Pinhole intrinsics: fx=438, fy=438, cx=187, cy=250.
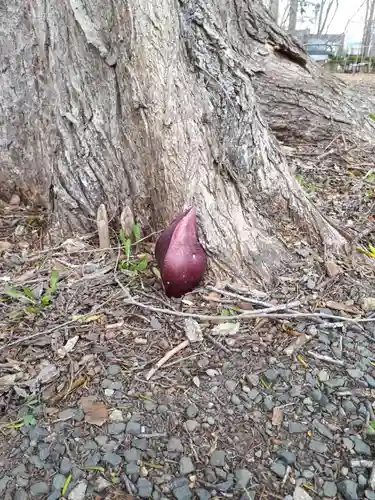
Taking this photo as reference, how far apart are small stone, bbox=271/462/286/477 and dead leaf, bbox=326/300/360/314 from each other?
0.63m

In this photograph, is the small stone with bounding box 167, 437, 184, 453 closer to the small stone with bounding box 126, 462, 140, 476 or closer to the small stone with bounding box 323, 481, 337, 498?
the small stone with bounding box 126, 462, 140, 476

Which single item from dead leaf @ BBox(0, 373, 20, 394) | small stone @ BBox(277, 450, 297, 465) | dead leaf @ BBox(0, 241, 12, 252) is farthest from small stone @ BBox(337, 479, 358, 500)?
dead leaf @ BBox(0, 241, 12, 252)

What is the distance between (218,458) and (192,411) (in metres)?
0.15

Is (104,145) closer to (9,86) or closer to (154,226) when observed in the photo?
(154,226)

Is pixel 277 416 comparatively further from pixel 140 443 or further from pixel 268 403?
pixel 140 443

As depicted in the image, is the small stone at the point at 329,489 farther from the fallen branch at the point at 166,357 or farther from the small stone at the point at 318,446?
the fallen branch at the point at 166,357

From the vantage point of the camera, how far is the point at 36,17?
180 centimetres

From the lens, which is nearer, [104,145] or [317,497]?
[317,497]

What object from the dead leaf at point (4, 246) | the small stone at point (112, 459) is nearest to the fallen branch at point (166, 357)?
the small stone at point (112, 459)

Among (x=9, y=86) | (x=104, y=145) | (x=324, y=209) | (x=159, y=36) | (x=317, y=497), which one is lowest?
(x=317, y=497)

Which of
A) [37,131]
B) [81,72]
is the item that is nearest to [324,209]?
[81,72]

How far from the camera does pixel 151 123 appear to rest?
1.62 meters

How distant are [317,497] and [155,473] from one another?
37 cm

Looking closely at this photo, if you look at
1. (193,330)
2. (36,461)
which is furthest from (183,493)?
(193,330)
